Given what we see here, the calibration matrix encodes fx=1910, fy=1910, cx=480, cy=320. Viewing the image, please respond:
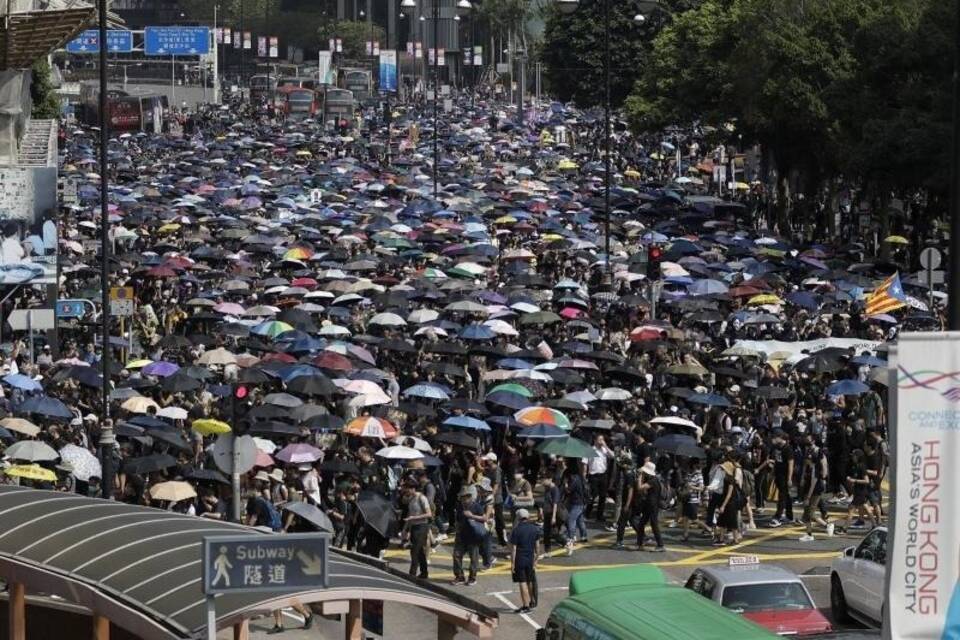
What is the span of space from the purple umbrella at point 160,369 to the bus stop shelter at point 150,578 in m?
15.7

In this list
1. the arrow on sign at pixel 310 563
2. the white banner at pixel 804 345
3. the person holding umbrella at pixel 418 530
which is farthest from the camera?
the white banner at pixel 804 345

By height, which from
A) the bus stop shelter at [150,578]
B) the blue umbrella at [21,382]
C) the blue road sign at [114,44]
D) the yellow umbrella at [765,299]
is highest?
the blue road sign at [114,44]

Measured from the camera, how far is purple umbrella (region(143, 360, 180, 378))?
100 ft

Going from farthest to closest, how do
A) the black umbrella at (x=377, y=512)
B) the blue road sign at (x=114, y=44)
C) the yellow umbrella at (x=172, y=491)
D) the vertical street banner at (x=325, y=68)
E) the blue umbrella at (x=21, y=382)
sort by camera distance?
1. the vertical street banner at (x=325, y=68)
2. the blue road sign at (x=114, y=44)
3. the blue umbrella at (x=21, y=382)
4. the yellow umbrella at (x=172, y=491)
5. the black umbrella at (x=377, y=512)

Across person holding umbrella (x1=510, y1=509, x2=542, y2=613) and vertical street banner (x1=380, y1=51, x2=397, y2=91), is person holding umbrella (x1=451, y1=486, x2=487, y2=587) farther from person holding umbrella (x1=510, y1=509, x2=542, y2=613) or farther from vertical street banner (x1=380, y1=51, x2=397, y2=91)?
Result: vertical street banner (x1=380, y1=51, x2=397, y2=91)

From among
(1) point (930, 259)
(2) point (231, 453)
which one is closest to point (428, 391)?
(1) point (930, 259)

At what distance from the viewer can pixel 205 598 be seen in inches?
452

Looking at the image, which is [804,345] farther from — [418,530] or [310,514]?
[310,514]

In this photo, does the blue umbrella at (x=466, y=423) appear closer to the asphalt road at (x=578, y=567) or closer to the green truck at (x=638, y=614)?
the asphalt road at (x=578, y=567)

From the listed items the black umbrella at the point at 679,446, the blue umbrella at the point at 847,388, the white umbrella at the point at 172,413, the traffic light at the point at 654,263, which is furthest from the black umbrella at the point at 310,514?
the traffic light at the point at 654,263

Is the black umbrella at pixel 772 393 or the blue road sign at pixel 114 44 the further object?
the blue road sign at pixel 114 44

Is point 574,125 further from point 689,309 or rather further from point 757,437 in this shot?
point 757,437

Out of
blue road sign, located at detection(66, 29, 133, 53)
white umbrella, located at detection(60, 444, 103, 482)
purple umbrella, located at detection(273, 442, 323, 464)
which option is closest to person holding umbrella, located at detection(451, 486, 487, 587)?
purple umbrella, located at detection(273, 442, 323, 464)

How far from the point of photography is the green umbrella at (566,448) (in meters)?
23.7
